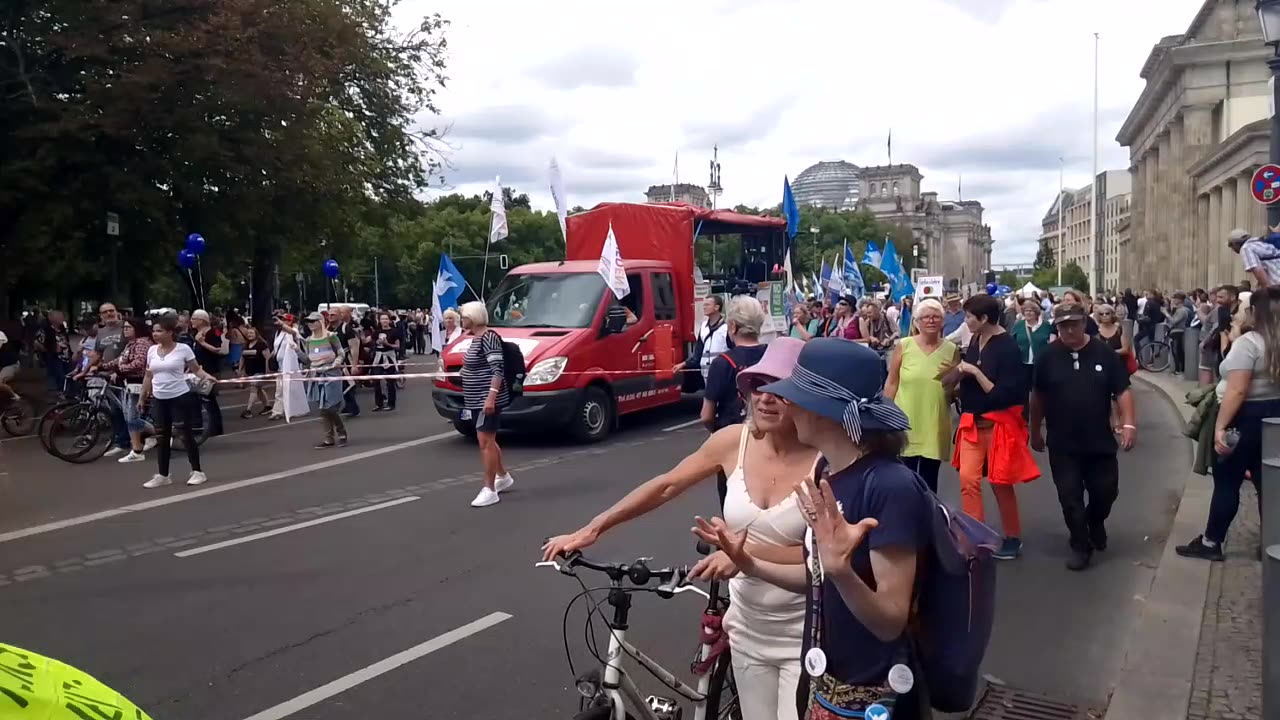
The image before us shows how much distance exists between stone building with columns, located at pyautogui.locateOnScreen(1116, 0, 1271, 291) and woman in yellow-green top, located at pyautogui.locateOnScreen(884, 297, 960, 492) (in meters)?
39.0

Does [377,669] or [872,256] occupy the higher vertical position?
[872,256]

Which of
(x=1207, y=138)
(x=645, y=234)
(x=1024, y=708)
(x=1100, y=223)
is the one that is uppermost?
(x=1207, y=138)


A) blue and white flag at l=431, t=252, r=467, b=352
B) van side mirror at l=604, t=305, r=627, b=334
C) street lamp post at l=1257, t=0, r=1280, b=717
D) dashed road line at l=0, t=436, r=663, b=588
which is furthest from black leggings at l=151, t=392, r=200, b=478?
street lamp post at l=1257, t=0, r=1280, b=717

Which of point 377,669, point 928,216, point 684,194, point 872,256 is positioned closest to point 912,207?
point 928,216

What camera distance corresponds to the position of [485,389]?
9.81 meters

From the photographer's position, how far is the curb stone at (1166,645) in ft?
15.2

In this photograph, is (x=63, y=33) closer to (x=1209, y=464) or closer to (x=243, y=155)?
(x=243, y=155)

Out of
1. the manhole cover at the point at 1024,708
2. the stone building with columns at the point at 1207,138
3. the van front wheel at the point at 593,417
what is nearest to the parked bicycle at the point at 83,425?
the van front wheel at the point at 593,417

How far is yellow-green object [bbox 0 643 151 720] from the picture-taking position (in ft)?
4.71

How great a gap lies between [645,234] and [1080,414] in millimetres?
9355

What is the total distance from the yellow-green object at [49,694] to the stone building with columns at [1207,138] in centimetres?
4510

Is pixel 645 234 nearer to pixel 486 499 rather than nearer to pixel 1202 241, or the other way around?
pixel 486 499

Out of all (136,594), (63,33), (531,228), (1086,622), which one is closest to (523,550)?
(136,594)

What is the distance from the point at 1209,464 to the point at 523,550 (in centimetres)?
474
